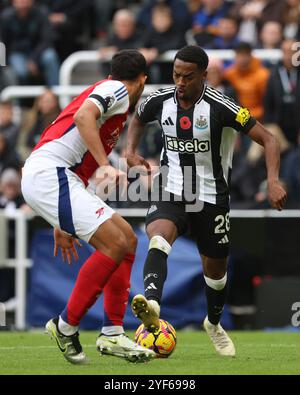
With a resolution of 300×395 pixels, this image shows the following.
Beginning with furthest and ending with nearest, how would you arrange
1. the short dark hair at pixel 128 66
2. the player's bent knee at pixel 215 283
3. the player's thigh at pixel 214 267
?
the player's bent knee at pixel 215 283 < the player's thigh at pixel 214 267 < the short dark hair at pixel 128 66

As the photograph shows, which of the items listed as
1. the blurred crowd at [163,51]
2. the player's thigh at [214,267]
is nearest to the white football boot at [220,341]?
the player's thigh at [214,267]

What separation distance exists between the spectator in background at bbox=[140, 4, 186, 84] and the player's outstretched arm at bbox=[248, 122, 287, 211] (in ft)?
24.5

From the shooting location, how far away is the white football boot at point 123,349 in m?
8.43

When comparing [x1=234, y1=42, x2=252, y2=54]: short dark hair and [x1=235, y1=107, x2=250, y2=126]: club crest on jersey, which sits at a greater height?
[x1=235, y1=107, x2=250, y2=126]: club crest on jersey

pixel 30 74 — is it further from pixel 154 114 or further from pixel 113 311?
pixel 113 311

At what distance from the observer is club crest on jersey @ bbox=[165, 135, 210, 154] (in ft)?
31.1

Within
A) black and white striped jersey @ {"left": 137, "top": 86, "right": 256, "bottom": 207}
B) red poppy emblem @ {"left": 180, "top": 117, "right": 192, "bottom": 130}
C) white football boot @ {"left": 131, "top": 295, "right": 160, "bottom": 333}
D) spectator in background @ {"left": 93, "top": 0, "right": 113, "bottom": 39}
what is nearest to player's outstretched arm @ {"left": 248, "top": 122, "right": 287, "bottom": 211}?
black and white striped jersey @ {"left": 137, "top": 86, "right": 256, "bottom": 207}

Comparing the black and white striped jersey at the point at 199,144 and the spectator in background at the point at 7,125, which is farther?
the spectator in background at the point at 7,125

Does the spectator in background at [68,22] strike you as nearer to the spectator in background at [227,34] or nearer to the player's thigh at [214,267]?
the spectator in background at [227,34]

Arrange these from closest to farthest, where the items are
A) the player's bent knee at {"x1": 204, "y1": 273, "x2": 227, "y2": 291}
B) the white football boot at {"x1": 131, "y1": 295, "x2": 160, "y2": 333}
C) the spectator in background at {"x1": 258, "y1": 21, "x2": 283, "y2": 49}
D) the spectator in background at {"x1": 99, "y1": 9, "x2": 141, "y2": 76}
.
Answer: the white football boot at {"x1": 131, "y1": 295, "x2": 160, "y2": 333}
the player's bent knee at {"x1": 204, "y1": 273, "x2": 227, "y2": 291}
the spectator in background at {"x1": 258, "y1": 21, "x2": 283, "y2": 49}
the spectator in background at {"x1": 99, "y1": 9, "x2": 141, "y2": 76}

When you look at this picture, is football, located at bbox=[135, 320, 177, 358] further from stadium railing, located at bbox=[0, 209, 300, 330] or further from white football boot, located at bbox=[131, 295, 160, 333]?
stadium railing, located at bbox=[0, 209, 300, 330]

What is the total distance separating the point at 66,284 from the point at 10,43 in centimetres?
541

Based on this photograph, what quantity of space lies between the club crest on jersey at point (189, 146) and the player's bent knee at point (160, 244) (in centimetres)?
84

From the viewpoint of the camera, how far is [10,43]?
60.3 ft
